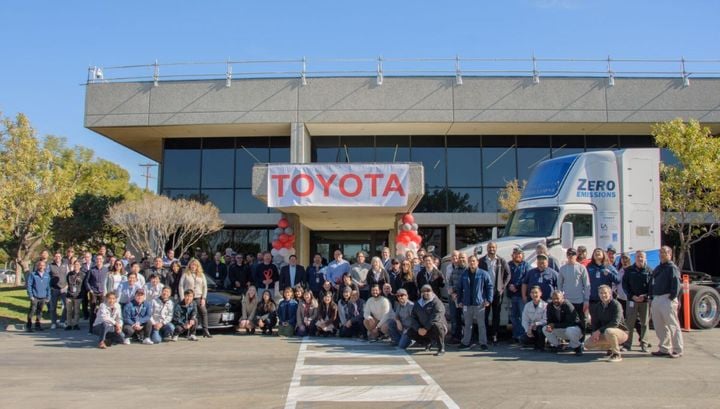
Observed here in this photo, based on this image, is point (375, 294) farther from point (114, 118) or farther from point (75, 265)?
point (114, 118)

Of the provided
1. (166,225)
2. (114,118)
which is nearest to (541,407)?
(166,225)

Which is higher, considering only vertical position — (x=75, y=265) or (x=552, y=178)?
(x=552, y=178)

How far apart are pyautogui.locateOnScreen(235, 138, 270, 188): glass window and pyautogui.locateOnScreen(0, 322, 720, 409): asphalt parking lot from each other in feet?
52.3

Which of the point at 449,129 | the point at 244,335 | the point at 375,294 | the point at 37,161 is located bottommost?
the point at 244,335

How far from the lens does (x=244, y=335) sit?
13.0 m

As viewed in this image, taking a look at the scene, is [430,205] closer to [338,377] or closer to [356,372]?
[356,372]

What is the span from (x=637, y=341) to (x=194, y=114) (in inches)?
751

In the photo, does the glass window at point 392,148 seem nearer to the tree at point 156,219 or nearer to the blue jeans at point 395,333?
the tree at point 156,219

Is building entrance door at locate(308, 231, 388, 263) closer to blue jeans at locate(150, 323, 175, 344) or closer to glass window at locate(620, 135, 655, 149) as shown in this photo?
glass window at locate(620, 135, 655, 149)

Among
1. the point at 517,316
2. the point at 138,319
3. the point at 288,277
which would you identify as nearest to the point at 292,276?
the point at 288,277

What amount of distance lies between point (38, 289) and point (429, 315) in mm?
9361

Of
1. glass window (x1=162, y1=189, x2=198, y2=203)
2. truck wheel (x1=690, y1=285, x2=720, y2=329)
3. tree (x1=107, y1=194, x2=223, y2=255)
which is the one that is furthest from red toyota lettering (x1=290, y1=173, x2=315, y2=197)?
glass window (x1=162, y1=189, x2=198, y2=203)

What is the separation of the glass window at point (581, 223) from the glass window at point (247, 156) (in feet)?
54.1

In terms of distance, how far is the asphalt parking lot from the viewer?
6602 mm
